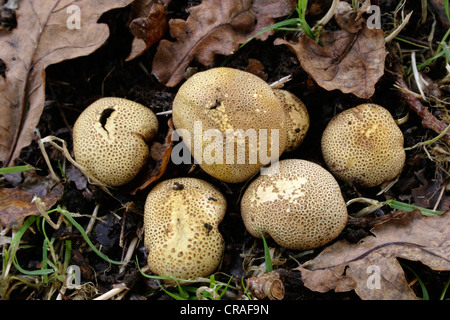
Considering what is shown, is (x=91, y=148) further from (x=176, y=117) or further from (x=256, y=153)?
(x=256, y=153)

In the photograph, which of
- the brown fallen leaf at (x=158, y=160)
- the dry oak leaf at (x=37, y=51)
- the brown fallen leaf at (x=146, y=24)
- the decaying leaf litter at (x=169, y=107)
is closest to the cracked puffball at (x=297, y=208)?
the decaying leaf litter at (x=169, y=107)

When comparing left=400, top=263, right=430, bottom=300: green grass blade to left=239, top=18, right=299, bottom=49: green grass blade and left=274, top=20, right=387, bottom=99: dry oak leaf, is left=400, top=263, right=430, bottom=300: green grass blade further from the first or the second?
left=239, top=18, right=299, bottom=49: green grass blade

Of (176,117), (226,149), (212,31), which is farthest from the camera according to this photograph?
(212,31)

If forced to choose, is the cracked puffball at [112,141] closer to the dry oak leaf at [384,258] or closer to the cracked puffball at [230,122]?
the cracked puffball at [230,122]

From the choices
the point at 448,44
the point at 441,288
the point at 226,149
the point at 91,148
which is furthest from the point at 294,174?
the point at 448,44

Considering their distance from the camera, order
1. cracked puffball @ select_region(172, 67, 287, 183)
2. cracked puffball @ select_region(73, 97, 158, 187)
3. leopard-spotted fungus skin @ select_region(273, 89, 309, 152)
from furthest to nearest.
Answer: leopard-spotted fungus skin @ select_region(273, 89, 309, 152), cracked puffball @ select_region(73, 97, 158, 187), cracked puffball @ select_region(172, 67, 287, 183)

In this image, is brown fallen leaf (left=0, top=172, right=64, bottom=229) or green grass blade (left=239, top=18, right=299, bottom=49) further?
green grass blade (left=239, top=18, right=299, bottom=49)

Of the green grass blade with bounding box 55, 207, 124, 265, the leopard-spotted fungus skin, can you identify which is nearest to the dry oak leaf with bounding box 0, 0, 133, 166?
the green grass blade with bounding box 55, 207, 124, 265
